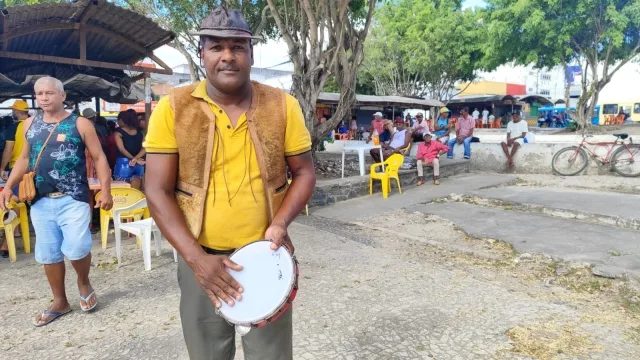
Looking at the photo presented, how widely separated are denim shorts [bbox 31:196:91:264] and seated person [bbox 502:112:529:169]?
387 inches

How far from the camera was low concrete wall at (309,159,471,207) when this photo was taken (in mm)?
7798

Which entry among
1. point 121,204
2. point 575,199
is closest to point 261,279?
point 121,204

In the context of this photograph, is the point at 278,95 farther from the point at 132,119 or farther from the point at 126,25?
the point at 126,25

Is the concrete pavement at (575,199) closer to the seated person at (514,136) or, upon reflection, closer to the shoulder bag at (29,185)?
the seated person at (514,136)

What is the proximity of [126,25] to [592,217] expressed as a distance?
7.55 meters

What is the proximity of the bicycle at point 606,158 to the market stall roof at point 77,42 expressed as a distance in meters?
8.49

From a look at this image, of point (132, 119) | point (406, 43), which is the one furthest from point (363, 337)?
point (406, 43)

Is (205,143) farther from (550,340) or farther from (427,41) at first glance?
(427,41)

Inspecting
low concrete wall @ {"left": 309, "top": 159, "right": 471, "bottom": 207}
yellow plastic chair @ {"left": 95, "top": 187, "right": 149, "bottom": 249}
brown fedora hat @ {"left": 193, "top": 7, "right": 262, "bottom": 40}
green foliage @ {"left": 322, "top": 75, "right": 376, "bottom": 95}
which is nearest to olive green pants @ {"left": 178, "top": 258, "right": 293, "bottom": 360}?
brown fedora hat @ {"left": 193, "top": 7, "right": 262, "bottom": 40}

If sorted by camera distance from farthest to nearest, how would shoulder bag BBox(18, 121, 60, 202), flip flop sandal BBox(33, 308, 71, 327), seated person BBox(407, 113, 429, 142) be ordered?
seated person BBox(407, 113, 429, 142)
flip flop sandal BBox(33, 308, 71, 327)
shoulder bag BBox(18, 121, 60, 202)

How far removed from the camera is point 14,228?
5.03 metres

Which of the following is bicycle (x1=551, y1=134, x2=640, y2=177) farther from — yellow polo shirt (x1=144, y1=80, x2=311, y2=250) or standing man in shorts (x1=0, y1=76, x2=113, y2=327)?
yellow polo shirt (x1=144, y1=80, x2=311, y2=250)

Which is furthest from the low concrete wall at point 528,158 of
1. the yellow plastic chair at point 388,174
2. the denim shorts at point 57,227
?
the denim shorts at point 57,227

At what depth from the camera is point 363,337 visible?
3.17 metres
